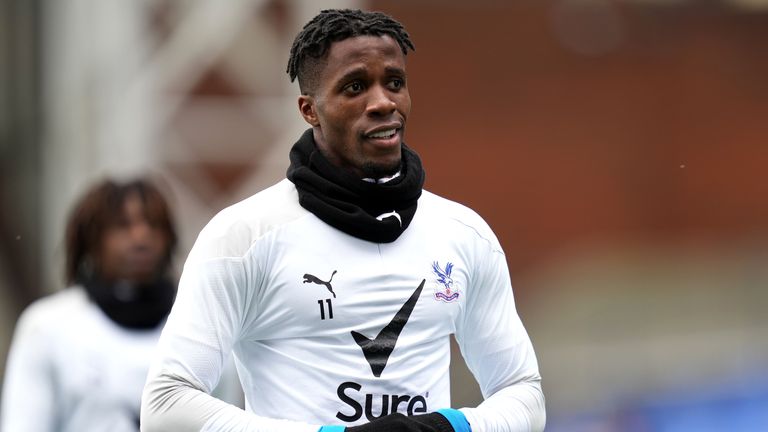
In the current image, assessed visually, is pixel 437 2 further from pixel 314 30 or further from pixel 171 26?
pixel 314 30

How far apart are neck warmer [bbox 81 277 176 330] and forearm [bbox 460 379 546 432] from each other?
2350 mm

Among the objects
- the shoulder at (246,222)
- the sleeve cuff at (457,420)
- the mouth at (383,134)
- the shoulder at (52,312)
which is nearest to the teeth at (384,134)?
the mouth at (383,134)

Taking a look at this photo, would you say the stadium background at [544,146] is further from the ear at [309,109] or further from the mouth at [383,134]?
the mouth at [383,134]

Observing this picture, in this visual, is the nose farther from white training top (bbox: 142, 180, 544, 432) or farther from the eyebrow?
white training top (bbox: 142, 180, 544, 432)

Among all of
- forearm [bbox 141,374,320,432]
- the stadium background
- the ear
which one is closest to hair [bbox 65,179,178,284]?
the ear

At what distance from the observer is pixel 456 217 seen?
3332 millimetres

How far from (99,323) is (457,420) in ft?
8.72

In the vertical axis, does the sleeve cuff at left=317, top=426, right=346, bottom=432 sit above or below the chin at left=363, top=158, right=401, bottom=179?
below

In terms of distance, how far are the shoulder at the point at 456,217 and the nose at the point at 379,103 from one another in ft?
0.99

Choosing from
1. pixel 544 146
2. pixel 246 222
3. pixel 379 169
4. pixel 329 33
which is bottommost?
pixel 246 222

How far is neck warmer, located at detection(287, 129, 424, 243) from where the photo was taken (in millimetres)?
3137

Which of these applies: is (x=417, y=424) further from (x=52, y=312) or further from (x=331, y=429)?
(x=52, y=312)

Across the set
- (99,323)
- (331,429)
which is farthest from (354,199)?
(99,323)

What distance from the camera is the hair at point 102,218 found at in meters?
5.49
